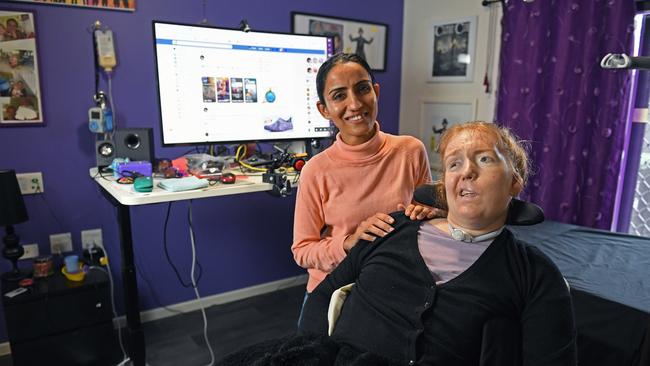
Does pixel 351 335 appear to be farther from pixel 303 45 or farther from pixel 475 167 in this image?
pixel 303 45

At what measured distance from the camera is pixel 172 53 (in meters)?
1.75

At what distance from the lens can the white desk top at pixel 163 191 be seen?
138cm

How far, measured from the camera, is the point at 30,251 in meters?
2.07

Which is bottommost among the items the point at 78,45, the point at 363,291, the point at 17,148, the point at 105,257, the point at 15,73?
the point at 105,257

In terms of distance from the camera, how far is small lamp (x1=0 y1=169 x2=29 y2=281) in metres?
1.80

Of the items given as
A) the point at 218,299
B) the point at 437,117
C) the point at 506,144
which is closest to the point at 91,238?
the point at 218,299

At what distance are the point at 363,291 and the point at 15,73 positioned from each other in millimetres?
1811

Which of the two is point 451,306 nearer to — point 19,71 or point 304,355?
point 304,355

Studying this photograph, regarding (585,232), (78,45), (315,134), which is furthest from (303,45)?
(585,232)

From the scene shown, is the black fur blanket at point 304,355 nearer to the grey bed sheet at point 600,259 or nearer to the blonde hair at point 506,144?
the blonde hair at point 506,144

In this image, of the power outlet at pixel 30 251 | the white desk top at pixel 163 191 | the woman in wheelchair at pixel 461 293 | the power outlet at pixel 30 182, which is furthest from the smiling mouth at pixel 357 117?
the power outlet at pixel 30 251

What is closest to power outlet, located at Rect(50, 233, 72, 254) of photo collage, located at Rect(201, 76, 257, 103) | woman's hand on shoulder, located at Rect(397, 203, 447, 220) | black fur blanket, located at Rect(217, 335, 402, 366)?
photo collage, located at Rect(201, 76, 257, 103)

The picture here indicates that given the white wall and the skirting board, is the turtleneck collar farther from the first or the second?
the skirting board

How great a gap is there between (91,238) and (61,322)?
458 mm
